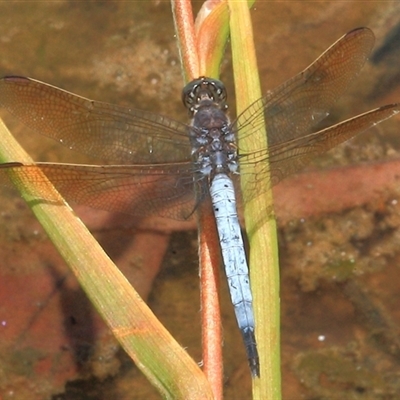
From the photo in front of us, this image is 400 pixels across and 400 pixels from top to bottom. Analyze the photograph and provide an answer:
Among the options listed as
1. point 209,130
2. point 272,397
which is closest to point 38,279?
point 209,130

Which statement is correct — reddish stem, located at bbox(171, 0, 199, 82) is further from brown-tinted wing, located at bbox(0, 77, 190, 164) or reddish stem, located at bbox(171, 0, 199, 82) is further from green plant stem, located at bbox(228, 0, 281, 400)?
brown-tinted wing, located at bbox(0, 77, 190, 164)

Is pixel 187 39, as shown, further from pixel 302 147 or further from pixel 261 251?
pixel 261 251

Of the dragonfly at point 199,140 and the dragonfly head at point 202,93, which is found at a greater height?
the dragonfly head at point 202,93

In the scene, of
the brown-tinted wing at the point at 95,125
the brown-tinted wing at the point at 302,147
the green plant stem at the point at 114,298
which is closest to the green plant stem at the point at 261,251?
the brown-tinted wing at the point at 302,147

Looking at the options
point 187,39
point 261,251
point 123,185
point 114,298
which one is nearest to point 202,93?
point 187,39

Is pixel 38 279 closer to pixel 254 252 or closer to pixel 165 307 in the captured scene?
pixel 165 307

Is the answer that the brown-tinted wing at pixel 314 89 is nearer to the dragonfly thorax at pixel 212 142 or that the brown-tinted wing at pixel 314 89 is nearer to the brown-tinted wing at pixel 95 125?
the dragonfly thorax at pixel 212 142
